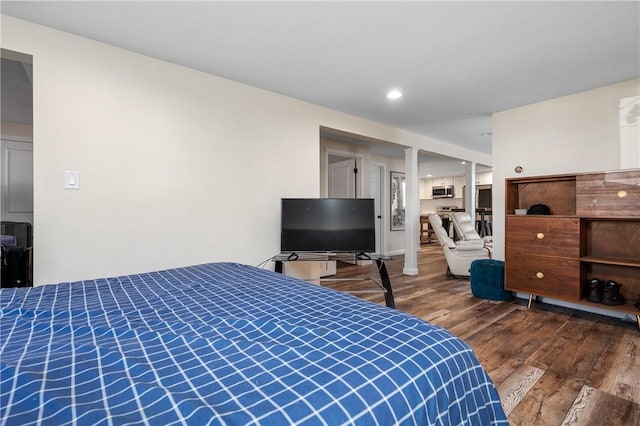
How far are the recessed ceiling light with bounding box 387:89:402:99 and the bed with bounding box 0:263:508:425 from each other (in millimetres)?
2525

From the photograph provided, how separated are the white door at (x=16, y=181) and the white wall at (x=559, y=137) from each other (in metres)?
5.91

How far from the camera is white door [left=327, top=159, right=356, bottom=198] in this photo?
5.53m

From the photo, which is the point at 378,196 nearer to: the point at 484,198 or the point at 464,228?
the point at 464,228

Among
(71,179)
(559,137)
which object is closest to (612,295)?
(559,137)

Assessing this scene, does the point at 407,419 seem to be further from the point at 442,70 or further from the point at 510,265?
the point at 510,265

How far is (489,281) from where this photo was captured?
3.46 metres

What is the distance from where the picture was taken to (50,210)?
200cm

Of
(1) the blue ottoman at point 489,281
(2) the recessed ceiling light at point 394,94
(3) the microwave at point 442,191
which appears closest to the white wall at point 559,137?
(1) the blue ottoman at point 489,281

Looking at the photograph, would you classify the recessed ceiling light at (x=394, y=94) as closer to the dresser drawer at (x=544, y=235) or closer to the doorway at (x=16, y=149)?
the dresser drawer at (x=544, y=235)

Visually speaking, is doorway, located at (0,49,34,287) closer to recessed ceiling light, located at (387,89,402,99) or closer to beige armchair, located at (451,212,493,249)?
recessed ceiling light, located at (387,89,402,99)

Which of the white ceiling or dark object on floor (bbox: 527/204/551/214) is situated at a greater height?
the white ceiling

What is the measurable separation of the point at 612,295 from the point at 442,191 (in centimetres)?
708

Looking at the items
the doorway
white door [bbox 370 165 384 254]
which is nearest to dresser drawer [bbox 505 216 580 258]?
white door [bbox 370 165 384 254]

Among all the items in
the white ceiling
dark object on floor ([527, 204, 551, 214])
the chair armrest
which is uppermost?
the white ceiling
